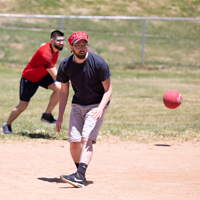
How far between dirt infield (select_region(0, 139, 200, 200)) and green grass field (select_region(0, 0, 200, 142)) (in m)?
0.66

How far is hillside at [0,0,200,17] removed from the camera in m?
29.4

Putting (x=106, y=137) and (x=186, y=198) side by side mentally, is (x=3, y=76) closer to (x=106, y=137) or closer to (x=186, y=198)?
(x=106, y=137)

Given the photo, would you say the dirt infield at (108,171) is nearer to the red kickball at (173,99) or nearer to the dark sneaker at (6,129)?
the dark sneaker at (6,129)

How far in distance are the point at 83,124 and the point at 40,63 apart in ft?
9.29

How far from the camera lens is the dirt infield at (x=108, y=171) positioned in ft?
15.0

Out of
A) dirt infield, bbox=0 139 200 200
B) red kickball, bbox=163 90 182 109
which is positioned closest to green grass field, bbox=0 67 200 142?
dirt infield, bbox=0 139 200 200

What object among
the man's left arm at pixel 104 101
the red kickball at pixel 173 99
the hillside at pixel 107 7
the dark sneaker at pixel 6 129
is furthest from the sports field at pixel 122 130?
the hillside at pixel 107 7

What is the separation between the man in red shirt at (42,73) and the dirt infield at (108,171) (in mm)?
789

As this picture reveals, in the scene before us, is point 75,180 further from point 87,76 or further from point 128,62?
point 128,62

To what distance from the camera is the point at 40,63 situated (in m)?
7.70

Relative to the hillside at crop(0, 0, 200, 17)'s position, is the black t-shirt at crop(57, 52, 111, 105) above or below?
below

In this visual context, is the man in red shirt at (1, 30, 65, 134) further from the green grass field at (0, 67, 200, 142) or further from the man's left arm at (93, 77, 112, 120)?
the man's left arm at (93, 77, 112, 120)

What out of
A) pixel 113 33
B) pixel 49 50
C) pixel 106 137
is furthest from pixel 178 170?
pixel 113 33

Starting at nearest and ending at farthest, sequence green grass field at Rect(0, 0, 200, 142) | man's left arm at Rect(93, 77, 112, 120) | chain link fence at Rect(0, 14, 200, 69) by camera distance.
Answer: man's left arm at Rect(93, 77, 112, 120), green grass field at Rect(0, 0, 200, 142), chain link fence at Rect(0, 14, 200, 69)
